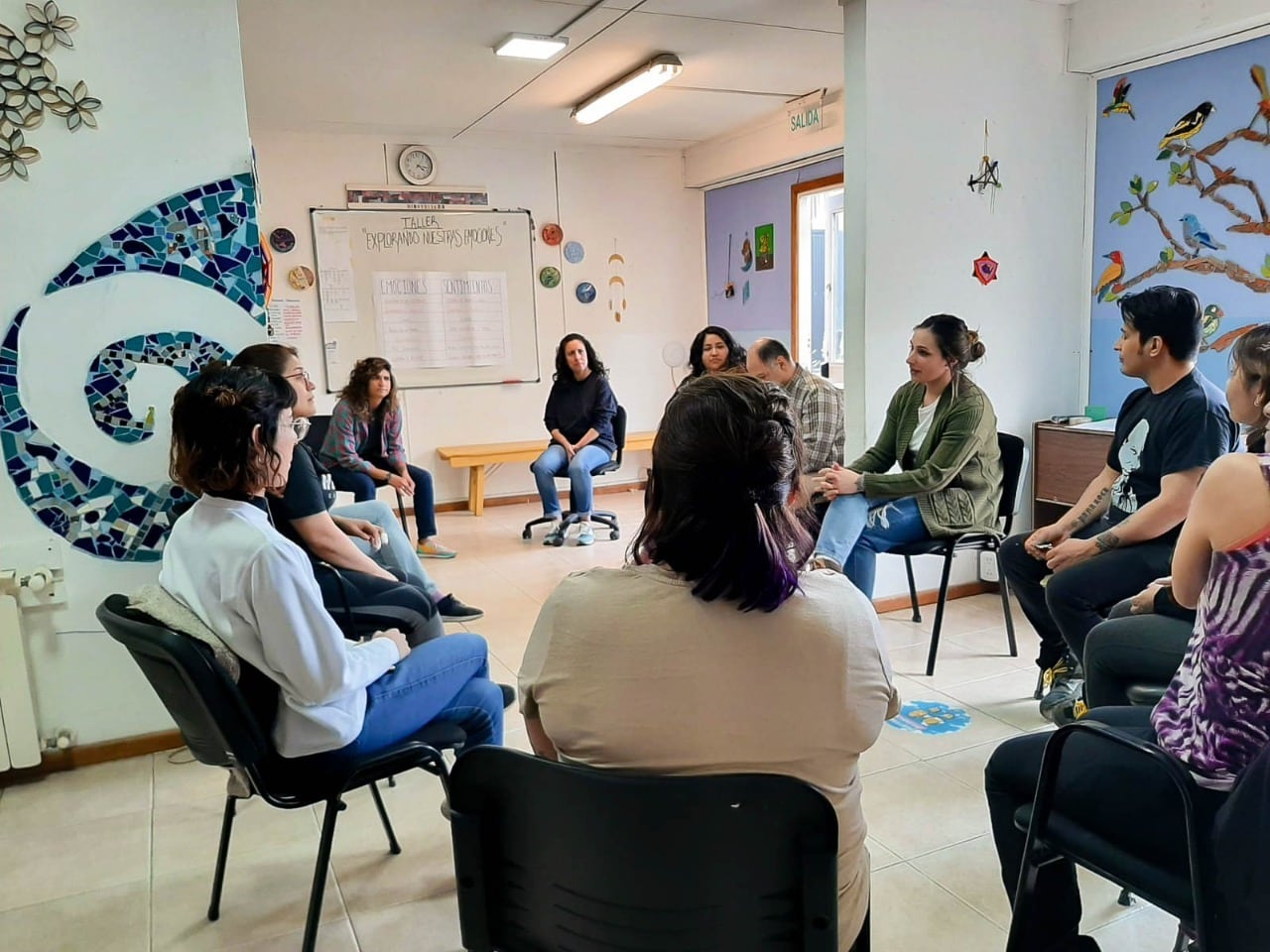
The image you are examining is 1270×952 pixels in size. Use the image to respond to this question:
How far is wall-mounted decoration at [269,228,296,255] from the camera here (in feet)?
18.5

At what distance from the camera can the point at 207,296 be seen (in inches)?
104

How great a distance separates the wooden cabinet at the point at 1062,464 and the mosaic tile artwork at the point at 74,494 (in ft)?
10.7

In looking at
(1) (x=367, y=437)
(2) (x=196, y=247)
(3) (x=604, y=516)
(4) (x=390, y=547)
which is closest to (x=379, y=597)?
(4) (x=390, y=547)

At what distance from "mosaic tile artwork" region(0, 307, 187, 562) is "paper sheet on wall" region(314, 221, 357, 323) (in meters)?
3.39

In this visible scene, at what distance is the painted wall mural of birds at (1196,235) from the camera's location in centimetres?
338

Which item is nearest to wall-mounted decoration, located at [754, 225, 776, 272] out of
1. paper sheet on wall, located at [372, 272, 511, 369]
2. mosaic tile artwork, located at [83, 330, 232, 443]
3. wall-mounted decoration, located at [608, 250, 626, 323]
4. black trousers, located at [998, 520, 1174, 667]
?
wall-mounted decoration, located at [608, 250, 626, 323]

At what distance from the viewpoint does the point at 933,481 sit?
3.03 metres

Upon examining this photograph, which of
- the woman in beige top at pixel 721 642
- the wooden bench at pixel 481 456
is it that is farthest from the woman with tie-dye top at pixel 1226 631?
the wooden bench at pixel 481 456

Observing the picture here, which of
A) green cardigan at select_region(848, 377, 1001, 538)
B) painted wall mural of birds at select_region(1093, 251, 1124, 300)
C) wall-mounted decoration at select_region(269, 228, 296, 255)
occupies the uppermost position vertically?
wall-mounted decoration at select_region(269, 228, 296, 255)

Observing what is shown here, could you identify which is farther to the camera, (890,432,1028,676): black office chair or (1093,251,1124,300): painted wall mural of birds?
(1093,251,1124,300): painted wall mural of birds

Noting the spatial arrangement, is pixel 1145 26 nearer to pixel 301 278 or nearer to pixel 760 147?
pixel 760 147

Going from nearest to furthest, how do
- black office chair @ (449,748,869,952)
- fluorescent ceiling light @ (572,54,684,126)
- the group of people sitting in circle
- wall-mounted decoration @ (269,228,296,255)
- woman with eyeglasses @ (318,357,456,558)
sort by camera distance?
black office chair @ (449,748,869,952) < the group of people sitting in circle < fluorescent ceiling light @ (572,54,684,126) < woman with eyeglasses @ (318,357,456,558) < wall-mounted decoration @ (269,228,296,255)

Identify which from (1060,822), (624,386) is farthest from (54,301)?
(624,386)

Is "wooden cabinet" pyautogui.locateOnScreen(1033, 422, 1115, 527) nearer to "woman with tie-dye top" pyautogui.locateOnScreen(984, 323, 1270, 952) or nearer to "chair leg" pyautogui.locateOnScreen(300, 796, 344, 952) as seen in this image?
"woman with tie-dye top" pyautogui.locateOnScreen(984, 323, 1270, 952)
